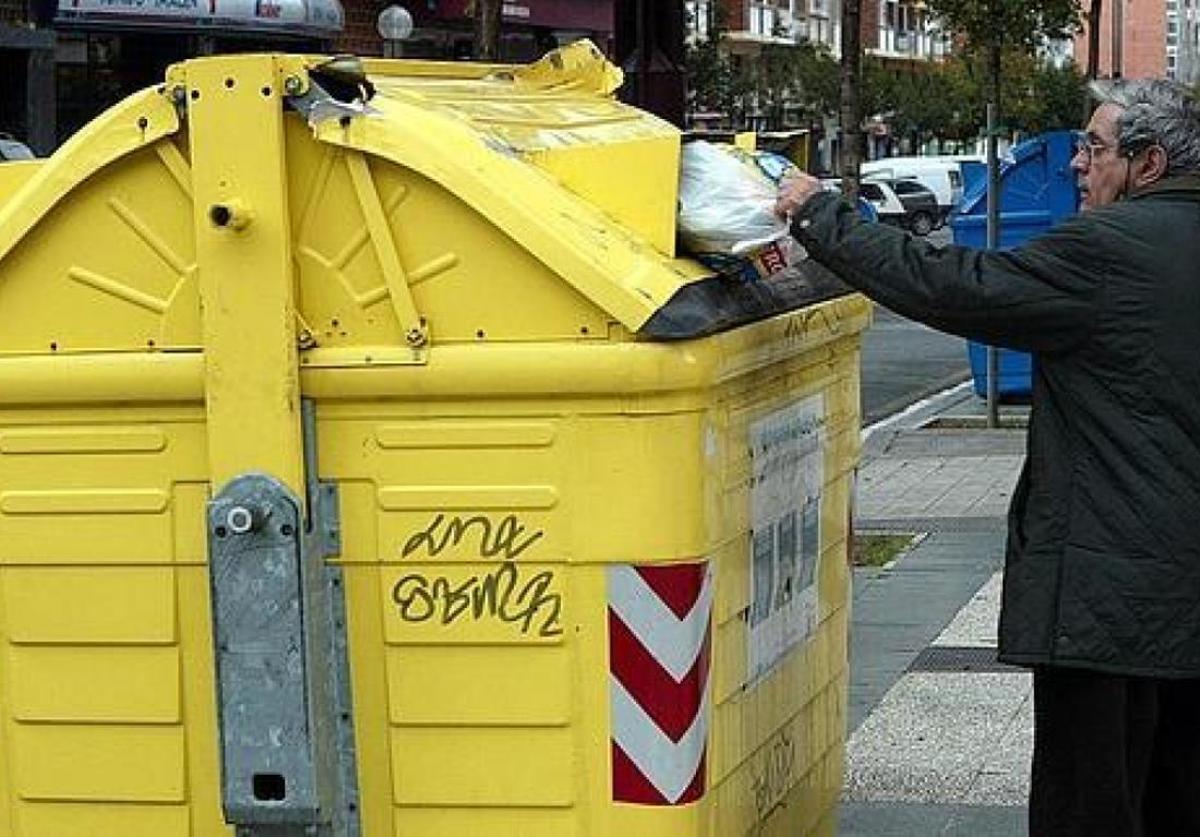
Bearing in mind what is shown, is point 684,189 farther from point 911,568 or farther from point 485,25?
point 485,25

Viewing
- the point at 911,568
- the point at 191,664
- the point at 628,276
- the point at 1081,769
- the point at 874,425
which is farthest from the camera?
the point at 874,425

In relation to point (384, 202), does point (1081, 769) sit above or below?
below

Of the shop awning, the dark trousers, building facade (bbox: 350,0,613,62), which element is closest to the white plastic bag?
the dark trousers

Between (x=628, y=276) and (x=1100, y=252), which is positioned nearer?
(x=628, y=276)

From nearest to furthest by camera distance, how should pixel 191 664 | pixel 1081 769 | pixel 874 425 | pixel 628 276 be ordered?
pixel 628 276 → pixel 191 664 → pixel 1081 769 → pixel 874 425

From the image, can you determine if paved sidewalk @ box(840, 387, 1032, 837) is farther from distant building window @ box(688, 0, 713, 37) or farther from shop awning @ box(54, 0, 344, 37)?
distant building window @ box(688, 0, 713, 37)

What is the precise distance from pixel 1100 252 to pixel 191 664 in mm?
1692

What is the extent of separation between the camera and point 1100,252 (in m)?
4.18

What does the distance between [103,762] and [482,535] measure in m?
0.77

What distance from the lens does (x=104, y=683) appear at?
13.1ft

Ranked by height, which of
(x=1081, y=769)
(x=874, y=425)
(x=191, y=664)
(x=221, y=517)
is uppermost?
(x=221, y=517)

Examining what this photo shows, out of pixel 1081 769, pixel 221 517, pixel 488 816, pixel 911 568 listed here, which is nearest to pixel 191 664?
pixel 221 517

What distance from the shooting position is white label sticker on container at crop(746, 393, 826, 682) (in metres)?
4.23

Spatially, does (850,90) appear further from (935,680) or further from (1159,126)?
(1159,126)
